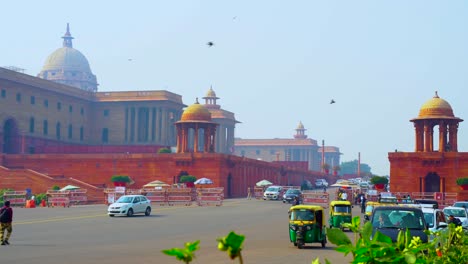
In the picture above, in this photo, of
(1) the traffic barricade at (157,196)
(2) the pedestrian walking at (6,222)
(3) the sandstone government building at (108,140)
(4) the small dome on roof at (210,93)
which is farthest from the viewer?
(4) the small dome on roof at (210,93)

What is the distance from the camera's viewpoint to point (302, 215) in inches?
964

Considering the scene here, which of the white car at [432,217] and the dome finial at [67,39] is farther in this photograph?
the dome finial at [67,39]

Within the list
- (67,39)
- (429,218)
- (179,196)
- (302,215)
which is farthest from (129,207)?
(67,39)

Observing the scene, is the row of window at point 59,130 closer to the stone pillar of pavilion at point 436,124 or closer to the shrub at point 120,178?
the shrub at point 120,178

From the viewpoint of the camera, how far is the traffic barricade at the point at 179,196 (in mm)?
56875

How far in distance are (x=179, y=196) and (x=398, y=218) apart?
3951 centimetres

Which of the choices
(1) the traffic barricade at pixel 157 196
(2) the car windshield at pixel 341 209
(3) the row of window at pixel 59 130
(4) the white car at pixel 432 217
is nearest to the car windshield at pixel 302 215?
(4) the white car at pixel 432 217

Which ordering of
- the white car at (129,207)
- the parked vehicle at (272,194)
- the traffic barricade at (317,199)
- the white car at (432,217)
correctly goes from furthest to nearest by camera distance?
the parked vehicle at (272,194)
the traffic barricade at (317,199)
the white car at (129,207)
the white car at (432,217)

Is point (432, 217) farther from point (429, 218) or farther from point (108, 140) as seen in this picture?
point (108, 140)

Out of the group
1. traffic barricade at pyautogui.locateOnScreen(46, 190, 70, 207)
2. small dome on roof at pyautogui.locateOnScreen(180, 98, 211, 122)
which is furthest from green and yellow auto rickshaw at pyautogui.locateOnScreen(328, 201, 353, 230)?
small dome on roof at pyautogui.locateOnScreen(180, 98, 211, 122)

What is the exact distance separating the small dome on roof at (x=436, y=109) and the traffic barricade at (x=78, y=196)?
96.6 ft

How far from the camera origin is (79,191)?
61.7 meters

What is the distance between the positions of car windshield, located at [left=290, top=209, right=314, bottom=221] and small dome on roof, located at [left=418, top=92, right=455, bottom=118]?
4538 cm

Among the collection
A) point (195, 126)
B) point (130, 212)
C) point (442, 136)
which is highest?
point (195, 126)
